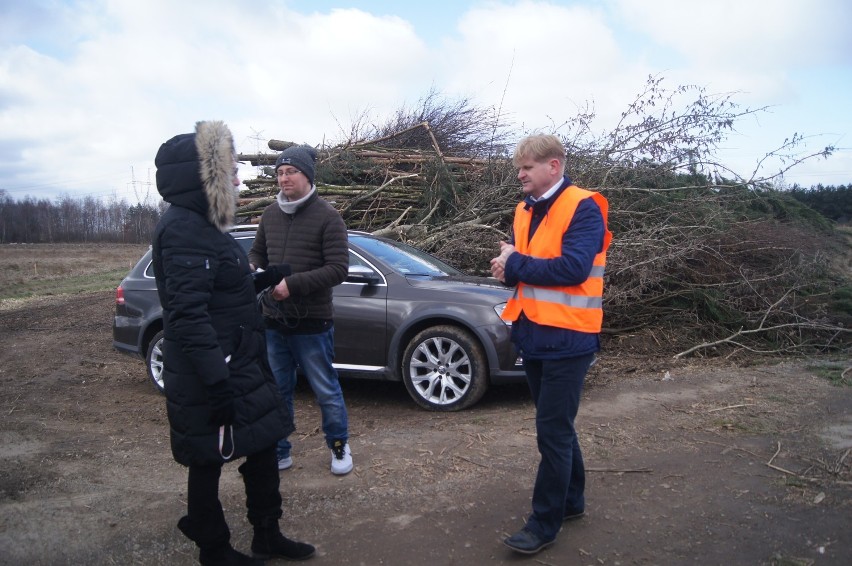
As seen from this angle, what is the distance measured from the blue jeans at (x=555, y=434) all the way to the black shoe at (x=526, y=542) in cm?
2

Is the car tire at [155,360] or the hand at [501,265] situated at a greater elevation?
the hand at [501,265]

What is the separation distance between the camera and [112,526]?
360 cm

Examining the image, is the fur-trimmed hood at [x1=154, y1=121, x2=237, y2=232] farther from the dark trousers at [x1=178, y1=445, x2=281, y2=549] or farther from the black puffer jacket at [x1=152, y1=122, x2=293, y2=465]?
the dark trousers at [x1=178, y1=445, x2=281, y2=549]

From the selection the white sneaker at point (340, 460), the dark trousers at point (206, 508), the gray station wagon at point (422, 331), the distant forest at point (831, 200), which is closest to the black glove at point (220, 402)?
the dark trousers at point (206, 508)

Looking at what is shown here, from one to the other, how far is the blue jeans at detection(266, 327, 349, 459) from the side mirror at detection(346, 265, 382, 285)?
1830 mm

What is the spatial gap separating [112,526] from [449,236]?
6.48 m

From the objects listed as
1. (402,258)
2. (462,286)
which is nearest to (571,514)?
Answer: (462,286)

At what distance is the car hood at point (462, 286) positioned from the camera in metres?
5.87

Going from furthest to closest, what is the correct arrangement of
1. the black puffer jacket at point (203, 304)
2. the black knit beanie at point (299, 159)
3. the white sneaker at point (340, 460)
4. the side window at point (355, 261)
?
the side window at point (355, 261)
the white sneaker at point (340, 460)
the black knit beanie at point (299, 159)
the black puffer jacket at point (203, 304)

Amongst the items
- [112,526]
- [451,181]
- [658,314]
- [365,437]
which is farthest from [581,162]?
[112,526]

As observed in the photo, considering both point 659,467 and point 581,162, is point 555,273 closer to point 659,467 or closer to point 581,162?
point 659,467

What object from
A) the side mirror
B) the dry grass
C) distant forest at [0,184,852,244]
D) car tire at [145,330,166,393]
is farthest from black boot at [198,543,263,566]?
distant forest at [0,184,852,244]

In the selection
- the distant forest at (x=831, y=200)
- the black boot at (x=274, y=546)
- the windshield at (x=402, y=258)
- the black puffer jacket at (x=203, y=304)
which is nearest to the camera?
the black puffer jacket at (x=203, y=304)

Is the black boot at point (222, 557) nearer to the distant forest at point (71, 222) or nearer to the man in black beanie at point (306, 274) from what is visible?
the man in black beanie at point (306, 274)
